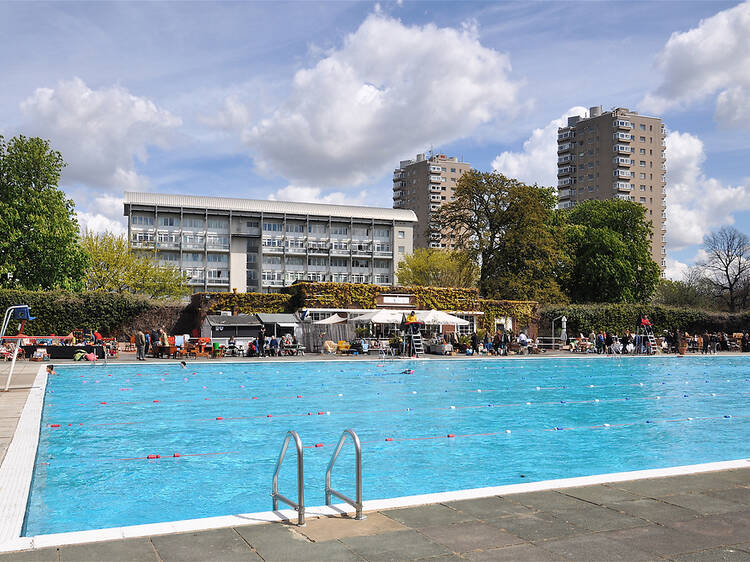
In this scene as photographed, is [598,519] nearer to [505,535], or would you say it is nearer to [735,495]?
[505,535]

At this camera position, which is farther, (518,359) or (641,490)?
(518,359)

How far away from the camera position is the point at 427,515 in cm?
532

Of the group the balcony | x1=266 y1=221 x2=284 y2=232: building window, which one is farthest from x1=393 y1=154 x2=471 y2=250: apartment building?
x1=266 y1=221 x2=284 y2=232: building window

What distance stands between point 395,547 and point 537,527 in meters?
1.22

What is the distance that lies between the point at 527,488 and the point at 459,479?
2726 millimetres

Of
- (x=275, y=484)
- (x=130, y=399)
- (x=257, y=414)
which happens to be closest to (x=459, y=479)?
(x=275, y=484)

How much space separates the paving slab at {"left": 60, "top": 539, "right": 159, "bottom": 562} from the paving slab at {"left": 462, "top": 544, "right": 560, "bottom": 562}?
218 cm

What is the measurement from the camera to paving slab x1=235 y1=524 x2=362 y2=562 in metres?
4.38

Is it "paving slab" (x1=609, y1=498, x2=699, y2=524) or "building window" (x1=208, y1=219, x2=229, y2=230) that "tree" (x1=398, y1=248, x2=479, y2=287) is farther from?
"paving slab" (x1=609, y1=498, x2=699, y2=524)

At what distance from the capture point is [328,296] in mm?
38750

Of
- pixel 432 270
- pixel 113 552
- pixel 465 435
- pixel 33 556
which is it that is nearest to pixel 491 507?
pixel 113 552

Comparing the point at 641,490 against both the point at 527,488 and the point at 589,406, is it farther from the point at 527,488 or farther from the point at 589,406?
the point at 589,406

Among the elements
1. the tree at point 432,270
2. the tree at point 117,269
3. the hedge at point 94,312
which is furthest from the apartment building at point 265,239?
the hedge at point 94,312

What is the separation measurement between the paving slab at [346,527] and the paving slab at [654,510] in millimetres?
1986
